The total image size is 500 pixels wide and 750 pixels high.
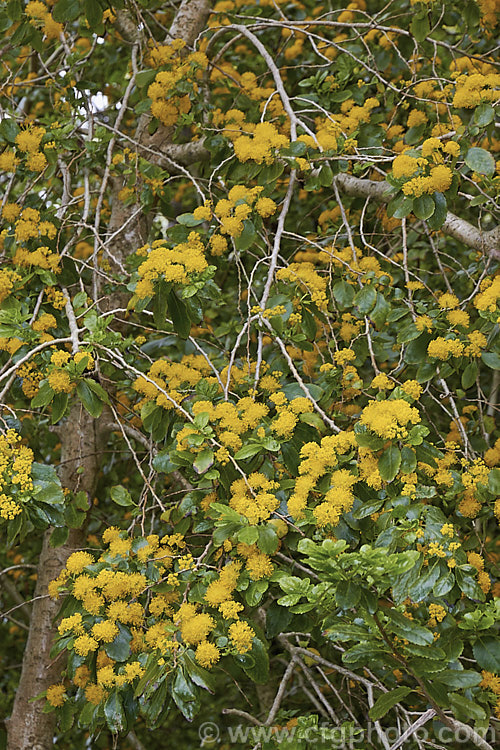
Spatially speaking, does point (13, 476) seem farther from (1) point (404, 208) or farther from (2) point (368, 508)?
(1) point (404, 208)

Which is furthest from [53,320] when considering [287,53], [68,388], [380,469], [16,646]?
[16,646]

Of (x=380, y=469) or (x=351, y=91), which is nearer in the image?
(x=380, y=469)

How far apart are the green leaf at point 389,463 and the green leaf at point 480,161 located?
791 millimetres

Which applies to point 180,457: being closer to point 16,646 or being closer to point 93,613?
point 93,613

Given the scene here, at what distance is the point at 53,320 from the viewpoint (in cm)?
213

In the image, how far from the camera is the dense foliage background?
145 centimetres

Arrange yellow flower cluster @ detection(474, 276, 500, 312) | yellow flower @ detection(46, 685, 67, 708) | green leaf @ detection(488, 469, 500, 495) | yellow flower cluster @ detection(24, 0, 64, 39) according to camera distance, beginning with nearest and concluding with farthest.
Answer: green leaf @ detection(488, 469, 500, 495) < yellow flower cluster @ detection(474, 276, 500, 312) < yellow flower @ detection(46, 685, 67, 708) < yellow flower cluster @ detection(24, 0, 64, 39)

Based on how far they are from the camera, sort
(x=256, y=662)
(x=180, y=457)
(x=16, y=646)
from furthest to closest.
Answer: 1. (x=16, y=646)
2. (x=180, y=457)
3. (x=256, y=662)

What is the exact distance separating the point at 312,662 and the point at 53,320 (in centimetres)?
125

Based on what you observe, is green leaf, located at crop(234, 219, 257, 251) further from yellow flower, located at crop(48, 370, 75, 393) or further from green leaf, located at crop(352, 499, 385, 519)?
green leaf, located at crop(352, 499, 385, 519)

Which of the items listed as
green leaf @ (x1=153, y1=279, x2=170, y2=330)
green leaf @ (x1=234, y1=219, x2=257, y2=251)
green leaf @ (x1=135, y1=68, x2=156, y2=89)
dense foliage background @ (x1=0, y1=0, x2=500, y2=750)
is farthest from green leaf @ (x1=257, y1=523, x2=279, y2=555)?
green leaf @ (x1=135, y1=68, x2=156, y2=89)

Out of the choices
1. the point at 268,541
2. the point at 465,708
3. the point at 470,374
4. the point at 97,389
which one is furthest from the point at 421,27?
the point at 465,708

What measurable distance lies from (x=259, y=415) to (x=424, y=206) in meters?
0.68

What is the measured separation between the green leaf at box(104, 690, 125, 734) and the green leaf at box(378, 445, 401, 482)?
717 millimetres
